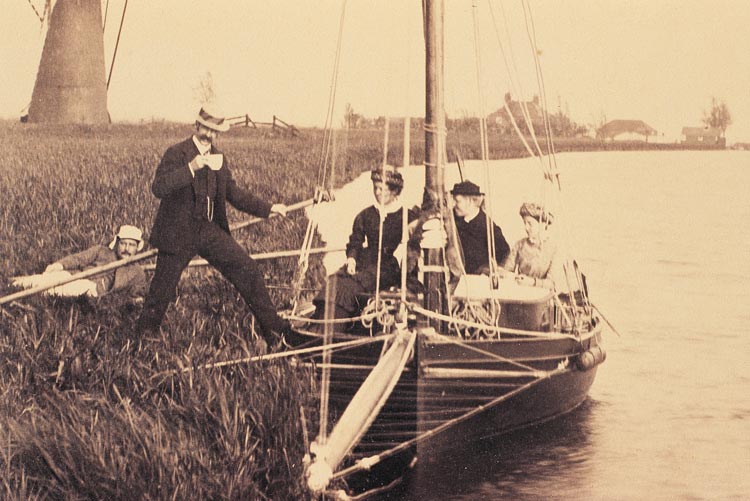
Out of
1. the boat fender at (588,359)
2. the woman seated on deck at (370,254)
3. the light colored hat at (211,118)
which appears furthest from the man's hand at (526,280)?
the light colored hat at (211,118)

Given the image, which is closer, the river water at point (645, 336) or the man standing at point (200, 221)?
the man standing at point (200, 221)

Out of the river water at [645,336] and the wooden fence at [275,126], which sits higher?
the wooden fence at [275,126]

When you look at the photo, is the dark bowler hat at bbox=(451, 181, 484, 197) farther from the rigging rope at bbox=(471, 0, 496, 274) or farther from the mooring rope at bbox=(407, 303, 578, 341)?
the mooring rope at bbox=(407, 303, 578, 341)

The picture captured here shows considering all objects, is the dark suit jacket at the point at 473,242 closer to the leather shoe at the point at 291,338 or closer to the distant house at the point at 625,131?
the leather shoe at the point at 291,338

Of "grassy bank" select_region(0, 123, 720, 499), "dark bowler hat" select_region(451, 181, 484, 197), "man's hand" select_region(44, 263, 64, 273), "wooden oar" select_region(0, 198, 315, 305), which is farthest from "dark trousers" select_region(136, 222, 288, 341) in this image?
"dark bowler hat" select_region(451, 181, 484, 197)

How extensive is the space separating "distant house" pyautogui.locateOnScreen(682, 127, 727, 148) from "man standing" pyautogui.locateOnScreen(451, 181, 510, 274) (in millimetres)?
1810

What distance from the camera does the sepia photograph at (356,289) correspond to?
6.25 meters

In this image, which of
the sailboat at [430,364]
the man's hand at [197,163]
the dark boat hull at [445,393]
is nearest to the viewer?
the sailboat at [430,364]

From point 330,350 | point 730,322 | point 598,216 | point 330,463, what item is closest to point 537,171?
point 598,216

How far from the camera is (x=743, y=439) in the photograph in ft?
26.0

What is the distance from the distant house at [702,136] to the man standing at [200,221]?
11.0 feet

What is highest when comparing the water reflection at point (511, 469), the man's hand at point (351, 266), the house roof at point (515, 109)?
the house roof at point (515, 109)

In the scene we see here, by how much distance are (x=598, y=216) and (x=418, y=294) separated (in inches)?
219

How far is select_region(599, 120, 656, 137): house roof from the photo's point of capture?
10.4 meters
